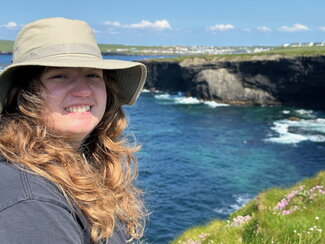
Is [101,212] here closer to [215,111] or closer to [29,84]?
[29,84]

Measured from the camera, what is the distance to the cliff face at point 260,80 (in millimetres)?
69625

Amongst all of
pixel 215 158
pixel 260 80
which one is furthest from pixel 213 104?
pixel 215 158

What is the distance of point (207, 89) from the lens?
82188mm

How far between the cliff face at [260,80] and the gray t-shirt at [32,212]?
71.0 metres

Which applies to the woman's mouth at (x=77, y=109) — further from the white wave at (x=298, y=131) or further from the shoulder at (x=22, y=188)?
the white wave at (x=298, y=131)

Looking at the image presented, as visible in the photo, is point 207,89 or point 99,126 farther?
point 207,89

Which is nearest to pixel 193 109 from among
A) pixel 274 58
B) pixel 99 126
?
pixel 274 58

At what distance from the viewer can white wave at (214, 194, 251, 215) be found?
84.6 ft

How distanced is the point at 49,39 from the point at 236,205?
25.8m

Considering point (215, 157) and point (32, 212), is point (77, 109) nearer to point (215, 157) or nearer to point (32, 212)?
point (32, 212)

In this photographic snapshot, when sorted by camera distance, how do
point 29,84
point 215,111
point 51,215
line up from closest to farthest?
1. point 51,215
2. point 29,84
3. point 215,111

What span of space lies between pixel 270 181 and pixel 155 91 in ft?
254

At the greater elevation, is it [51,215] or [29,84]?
[29,84]

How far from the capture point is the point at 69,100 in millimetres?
2695
